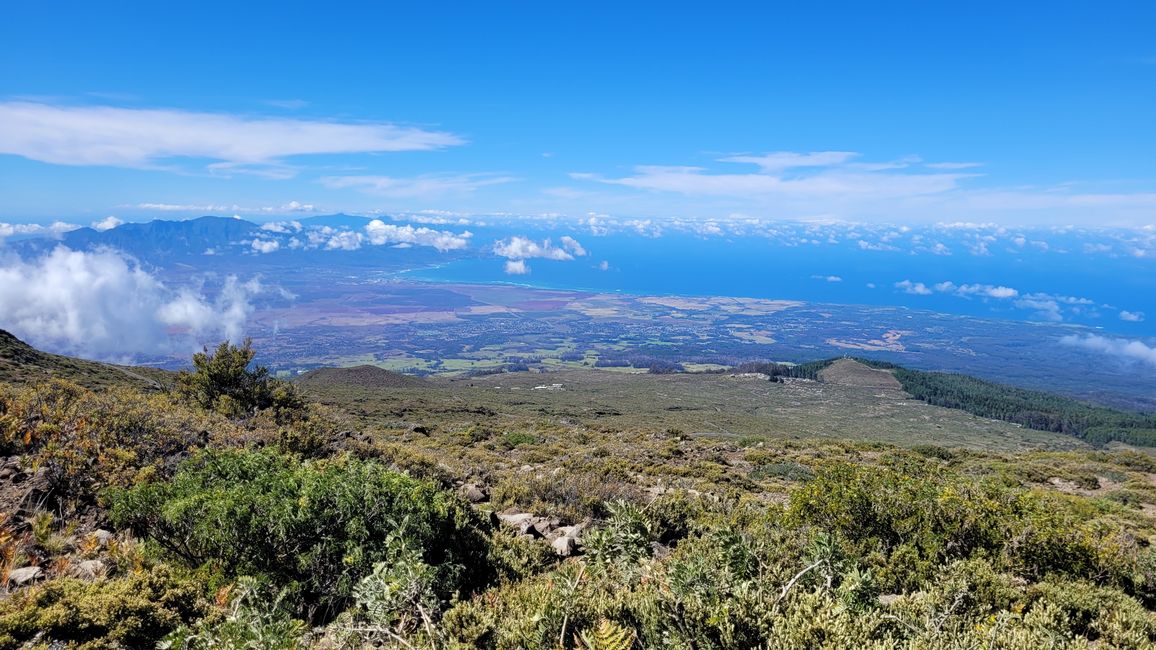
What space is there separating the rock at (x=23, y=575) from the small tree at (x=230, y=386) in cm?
1004

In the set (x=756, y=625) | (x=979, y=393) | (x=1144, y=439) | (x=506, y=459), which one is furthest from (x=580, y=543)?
(x=979, y=393)

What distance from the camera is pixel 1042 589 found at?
520 centimetres

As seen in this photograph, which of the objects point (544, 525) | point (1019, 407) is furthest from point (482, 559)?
point (1019, 407)

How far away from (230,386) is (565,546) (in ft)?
41.9

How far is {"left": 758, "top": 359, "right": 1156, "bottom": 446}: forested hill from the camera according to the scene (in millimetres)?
59356

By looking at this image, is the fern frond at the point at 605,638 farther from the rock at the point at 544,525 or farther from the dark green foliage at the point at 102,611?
the rock at the point at 544,525

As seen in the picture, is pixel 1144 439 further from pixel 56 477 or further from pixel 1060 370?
pixel 1060 370

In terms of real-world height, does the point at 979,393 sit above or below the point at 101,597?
below

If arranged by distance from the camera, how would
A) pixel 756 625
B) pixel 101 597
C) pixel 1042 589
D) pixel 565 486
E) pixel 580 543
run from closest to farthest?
pixel 756 625 → pixel 101 597 → pixel 1042 589 → pixel 580 543 → pixel 565 486

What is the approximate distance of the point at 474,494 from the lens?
9828mm

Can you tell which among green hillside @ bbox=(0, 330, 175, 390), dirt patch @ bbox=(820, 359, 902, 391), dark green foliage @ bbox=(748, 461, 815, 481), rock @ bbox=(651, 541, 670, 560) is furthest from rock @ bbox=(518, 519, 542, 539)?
dirt patch @ bbox=(820, 359, 902, 391)

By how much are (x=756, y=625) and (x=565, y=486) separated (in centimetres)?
682

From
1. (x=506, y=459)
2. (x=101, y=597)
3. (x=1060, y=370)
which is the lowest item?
(x=1060, y=370)

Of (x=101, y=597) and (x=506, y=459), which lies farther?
(x=506, y=459)
